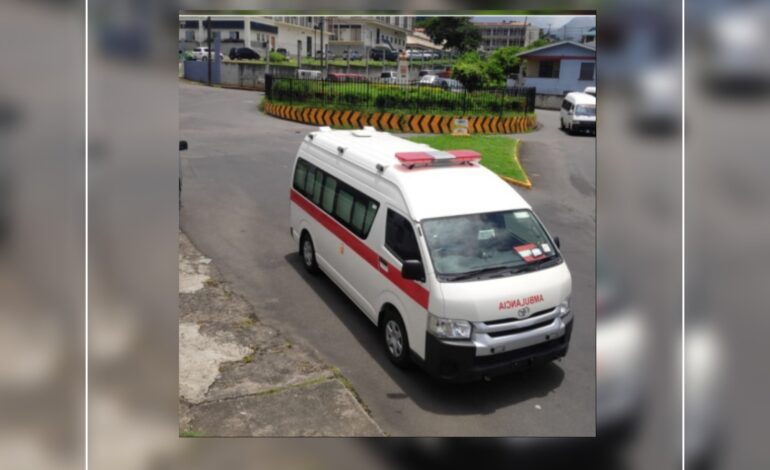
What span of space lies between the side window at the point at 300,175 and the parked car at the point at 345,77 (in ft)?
2.90

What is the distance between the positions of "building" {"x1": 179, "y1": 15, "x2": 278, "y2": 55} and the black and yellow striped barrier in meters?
0.98

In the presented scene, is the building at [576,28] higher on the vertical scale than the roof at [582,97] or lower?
higher

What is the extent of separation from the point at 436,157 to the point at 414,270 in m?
1.00

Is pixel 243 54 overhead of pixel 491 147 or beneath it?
overhead

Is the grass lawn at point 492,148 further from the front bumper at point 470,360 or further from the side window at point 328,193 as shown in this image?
the front bumper at point 470,360

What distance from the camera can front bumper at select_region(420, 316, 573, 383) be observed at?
4293 millimetres

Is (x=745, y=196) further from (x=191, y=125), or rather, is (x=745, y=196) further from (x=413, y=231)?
(x=191, y=125)

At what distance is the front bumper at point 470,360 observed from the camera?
4293 millimetres

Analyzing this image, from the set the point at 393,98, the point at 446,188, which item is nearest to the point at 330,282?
the point at 446,188

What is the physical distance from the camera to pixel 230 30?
15.5 feet

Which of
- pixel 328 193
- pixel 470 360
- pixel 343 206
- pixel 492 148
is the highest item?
pixel 492 148

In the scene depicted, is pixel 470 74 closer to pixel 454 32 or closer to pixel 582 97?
pixel 454 32

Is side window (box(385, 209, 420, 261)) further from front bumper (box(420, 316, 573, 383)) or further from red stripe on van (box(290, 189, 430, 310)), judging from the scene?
front bumper (box(420, 316, 573, 383))

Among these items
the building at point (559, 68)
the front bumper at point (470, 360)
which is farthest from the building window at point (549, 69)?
the front bumper at point (470, 360)
